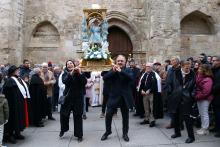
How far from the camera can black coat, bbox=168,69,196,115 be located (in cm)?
711

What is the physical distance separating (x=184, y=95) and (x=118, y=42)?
1054 centimetres

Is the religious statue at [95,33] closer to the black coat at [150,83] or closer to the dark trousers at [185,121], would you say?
the black coat at [150,83]

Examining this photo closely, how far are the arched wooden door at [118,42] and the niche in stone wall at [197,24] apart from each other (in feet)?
9.45

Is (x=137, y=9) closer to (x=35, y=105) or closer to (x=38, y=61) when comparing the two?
(x=38, y=61)

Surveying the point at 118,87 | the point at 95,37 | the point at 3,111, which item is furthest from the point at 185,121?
the point at 95,37

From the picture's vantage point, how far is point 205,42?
17.6m

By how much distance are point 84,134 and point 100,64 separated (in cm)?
495

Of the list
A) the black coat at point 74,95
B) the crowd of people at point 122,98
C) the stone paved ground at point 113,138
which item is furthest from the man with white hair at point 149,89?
the black coat at point 74,95

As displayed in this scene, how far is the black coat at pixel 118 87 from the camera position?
7.12 m

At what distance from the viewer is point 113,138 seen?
748cm

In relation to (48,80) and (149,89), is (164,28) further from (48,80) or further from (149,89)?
(149,89)

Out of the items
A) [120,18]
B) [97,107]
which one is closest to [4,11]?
[120,18]

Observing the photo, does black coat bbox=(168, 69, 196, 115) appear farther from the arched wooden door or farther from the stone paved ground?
the arched wooden door

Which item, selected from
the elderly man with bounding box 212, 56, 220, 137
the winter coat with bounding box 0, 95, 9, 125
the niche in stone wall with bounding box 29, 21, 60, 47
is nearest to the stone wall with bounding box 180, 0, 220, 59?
the niche in stone wall with bounding box 29, 21, 60, 47
